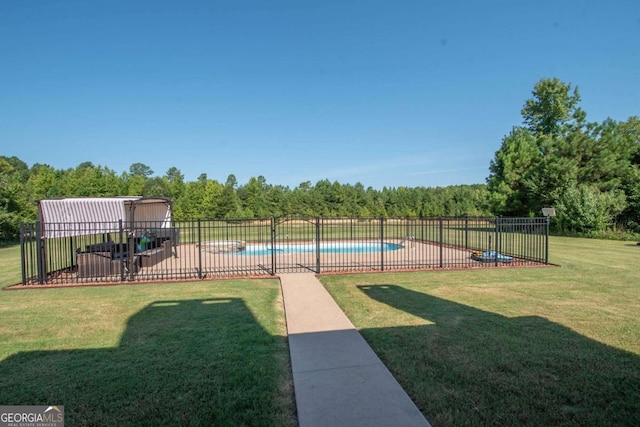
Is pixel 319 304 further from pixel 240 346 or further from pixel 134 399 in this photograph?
pixel 134 399

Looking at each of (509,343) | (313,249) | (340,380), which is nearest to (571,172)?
(313,249)

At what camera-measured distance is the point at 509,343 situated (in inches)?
173

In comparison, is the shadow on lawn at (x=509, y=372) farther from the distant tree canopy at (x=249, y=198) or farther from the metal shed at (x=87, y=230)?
the distant tree canopy at (x=249, y=198)

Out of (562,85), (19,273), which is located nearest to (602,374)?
(19,273)

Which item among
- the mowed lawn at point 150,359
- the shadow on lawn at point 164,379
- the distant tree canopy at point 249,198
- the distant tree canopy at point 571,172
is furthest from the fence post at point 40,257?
the distant tree canopy at point 571,172

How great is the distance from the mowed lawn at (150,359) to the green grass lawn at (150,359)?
0.01m

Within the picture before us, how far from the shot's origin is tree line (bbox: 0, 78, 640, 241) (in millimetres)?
20703

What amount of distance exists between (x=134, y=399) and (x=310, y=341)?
2100 millimetres

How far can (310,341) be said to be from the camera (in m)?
4.50

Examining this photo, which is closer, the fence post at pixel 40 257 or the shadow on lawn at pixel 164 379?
the shadow on lawn at pixel 164 379

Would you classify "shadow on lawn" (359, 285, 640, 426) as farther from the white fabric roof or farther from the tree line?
the tree line

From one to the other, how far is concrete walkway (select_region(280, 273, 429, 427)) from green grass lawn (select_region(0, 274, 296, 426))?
19 centimetres

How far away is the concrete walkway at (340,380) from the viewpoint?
280 centimetres

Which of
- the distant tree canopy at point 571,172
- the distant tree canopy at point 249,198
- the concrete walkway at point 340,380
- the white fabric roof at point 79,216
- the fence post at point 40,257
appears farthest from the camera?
the distant tree canopy at point 249,198
